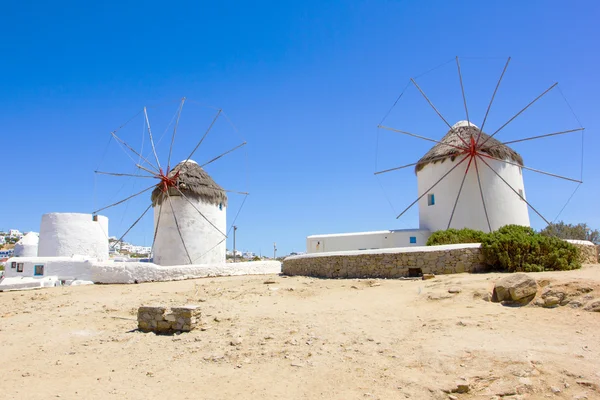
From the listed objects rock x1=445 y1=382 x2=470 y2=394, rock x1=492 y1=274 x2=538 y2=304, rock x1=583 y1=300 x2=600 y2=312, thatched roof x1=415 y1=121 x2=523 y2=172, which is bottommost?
rock x1=445 y1=382 x2=470 y2=394

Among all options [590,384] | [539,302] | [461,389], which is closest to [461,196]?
[539,302]

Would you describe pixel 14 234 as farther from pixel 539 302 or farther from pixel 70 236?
pixel 539 302

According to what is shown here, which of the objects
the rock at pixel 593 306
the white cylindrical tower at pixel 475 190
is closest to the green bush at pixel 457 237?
the white cylindrical tower at pixel 475 190

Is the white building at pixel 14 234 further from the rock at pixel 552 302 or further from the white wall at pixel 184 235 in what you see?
the rock at pixel 552 302

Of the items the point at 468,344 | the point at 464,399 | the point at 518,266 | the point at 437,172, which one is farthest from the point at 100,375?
the point at 437,172

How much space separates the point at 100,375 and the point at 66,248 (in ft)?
66.8

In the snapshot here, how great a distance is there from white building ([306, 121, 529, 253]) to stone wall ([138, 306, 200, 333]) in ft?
47.3

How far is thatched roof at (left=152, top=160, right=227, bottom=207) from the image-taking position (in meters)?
21.8

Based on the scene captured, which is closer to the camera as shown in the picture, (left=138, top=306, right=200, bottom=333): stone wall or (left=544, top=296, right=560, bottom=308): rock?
(left=544, top=296, right=560, bottom=308): rock

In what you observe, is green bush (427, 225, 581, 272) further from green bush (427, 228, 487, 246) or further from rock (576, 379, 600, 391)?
rock (576, 379, 600, 391)

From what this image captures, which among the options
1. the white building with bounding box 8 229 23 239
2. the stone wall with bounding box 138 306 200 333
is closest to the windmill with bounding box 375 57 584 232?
the stone wall with bounding box 138 306 200 333

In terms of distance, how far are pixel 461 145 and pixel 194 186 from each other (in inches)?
567

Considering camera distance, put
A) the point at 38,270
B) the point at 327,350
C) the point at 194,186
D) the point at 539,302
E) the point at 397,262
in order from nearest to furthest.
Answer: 1. the point at 327,350
2. the point at 539,302
3. the point at 397,262
4. the point at 38,270
5. the point at 194,186

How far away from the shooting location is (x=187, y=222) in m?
21.6
